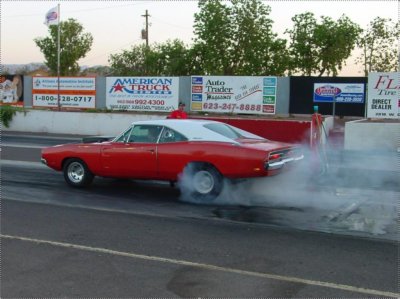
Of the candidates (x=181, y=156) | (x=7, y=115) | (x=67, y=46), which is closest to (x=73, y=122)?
(x=7, y=115)

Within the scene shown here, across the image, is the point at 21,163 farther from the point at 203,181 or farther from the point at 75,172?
the point at 203,181

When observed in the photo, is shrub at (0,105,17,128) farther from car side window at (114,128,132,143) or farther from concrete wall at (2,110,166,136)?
car side window at (114,128,132,143)

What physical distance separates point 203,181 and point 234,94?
46.1 feet

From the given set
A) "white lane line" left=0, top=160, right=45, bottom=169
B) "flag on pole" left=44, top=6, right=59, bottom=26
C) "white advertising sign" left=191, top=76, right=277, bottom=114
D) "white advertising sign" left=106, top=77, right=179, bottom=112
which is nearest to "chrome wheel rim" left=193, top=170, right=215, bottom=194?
"white lane line" left=0, top=160, right=45, bottom=169

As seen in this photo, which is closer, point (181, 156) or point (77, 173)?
point (181, 156)

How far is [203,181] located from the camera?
839 centimetres

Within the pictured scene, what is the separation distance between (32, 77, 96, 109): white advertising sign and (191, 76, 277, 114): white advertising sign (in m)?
5.23

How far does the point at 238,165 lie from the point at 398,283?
3643mm

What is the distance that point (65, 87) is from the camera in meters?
25.5

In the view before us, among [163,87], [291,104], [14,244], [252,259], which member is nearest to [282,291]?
[252,259]

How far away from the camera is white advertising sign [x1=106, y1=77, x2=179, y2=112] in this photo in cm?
2262

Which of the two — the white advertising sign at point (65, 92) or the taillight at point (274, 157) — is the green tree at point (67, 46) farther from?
the taillight at point (274, 157)

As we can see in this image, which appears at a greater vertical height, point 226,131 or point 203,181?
point 226,131

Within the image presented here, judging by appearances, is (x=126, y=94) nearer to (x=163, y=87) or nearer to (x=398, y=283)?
(x=163, y=87)
